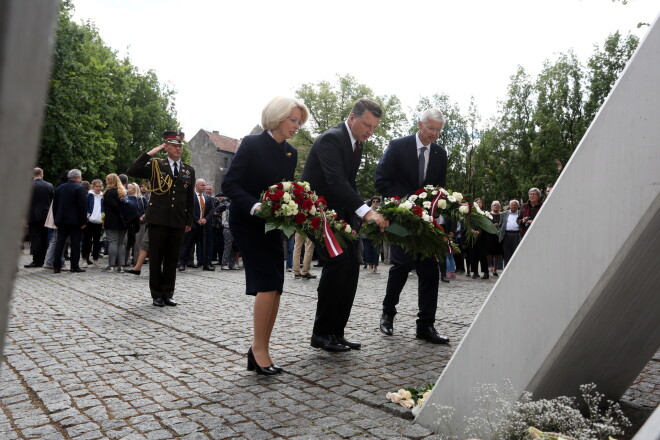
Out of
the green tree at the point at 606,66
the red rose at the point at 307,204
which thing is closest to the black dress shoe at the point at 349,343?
the red rose at the point at 307,204

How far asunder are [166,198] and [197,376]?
4282 millimetres

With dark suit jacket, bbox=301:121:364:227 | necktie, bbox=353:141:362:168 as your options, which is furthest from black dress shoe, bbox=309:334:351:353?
necktie, bbox=353:141:362:168

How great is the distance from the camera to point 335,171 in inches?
208

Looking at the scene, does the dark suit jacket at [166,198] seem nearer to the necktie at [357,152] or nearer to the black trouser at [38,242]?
the necktie at [357,152]

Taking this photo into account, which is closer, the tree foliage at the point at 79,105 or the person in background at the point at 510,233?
the person in background at the point at 510,233

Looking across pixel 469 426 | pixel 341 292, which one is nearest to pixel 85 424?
pixel 469 426

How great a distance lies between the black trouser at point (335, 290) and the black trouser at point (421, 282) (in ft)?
2.66

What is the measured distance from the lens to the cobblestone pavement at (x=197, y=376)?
132 inches

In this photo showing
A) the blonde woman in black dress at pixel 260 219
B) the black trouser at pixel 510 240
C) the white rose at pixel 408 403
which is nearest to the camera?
the white rose at pixel 408 403

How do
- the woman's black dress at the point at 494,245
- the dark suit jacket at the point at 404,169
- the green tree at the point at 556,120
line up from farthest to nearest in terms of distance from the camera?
the green tree at the point at 556,120 → the woman's black dress at the point at 494,245 → the dark suit jacket at the point at 404,169

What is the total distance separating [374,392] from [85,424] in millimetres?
1879

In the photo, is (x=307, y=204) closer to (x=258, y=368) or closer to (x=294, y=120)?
(x=294, y=120)

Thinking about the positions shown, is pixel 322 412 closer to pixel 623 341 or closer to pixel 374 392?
pixel 374 392

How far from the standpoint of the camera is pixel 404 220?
5.03 meters
